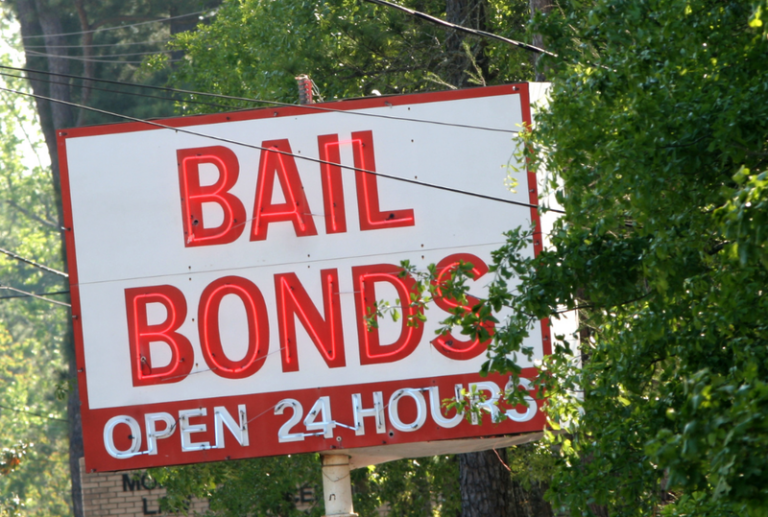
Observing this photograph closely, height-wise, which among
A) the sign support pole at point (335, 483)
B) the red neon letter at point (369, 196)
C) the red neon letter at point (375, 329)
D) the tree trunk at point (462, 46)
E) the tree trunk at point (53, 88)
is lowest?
the sign support pole at point (335, 483)

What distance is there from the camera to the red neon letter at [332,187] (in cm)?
948

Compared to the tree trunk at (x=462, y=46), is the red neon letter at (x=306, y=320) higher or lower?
lower

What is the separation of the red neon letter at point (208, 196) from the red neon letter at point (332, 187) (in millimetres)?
774

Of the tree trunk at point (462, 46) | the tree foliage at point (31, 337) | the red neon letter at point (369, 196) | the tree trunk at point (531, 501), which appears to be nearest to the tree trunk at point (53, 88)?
the tree foliage at point (31, 337)

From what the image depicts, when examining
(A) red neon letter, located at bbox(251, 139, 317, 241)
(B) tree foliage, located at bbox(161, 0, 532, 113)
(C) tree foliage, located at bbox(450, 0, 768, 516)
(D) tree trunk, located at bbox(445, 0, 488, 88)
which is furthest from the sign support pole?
(D) tree trunk, located at bbox(445, 0, 488, 88)

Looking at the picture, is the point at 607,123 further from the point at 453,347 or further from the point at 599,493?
the point at 453,347

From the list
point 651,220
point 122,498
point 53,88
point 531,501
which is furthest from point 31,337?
point 651,220

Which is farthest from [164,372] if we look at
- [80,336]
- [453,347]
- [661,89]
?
[661,89]

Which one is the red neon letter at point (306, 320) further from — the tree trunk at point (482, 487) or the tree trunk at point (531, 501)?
the tree trunk at point (531, 501)

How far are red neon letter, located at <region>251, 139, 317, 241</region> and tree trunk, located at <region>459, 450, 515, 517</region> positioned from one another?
568 centimetres

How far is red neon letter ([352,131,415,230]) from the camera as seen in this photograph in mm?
9445

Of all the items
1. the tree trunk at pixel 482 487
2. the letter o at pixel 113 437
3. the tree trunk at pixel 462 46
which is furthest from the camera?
the tree trunk at pixel 462 46

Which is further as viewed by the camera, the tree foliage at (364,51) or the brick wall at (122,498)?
the brick wall at (122,498)

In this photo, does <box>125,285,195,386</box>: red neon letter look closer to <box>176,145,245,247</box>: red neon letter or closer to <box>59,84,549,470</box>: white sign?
<box>59,84,549,470</box>: white sign
